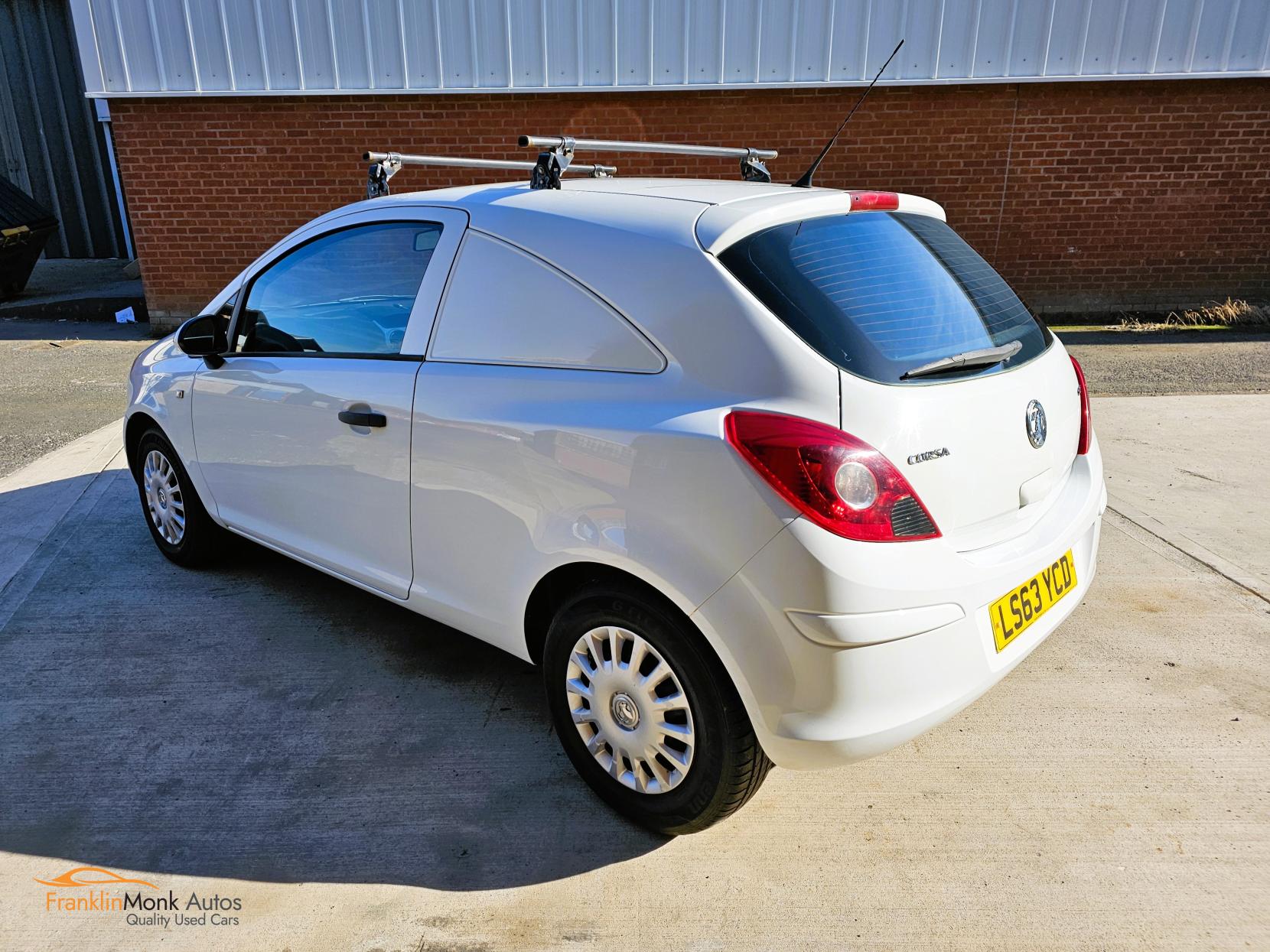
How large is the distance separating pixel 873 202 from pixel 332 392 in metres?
1.86

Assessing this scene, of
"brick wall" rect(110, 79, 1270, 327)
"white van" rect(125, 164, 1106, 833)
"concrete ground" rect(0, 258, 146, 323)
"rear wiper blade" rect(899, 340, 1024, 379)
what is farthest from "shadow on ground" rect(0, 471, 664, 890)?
"concrete ground" rect(0, 258, 146, 323)

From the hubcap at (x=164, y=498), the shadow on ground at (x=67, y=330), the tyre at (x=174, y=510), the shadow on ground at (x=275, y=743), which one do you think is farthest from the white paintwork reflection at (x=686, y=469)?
the shadow on ground at (x=67, y=330)

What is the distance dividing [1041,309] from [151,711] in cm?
955

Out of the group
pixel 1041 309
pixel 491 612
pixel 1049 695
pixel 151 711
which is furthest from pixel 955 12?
pixel 151 711

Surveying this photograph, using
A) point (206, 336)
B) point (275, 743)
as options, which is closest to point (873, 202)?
point (275, 743)

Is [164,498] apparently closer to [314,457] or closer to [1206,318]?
[314,457]

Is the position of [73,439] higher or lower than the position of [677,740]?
lower

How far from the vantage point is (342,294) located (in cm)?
324

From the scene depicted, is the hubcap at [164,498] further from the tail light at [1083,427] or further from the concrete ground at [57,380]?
the tail light at [1083,427]

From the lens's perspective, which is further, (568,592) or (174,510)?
(174,510)

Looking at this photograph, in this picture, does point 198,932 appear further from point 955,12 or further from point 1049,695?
point 955,12

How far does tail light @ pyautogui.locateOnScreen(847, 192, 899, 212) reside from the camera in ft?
8.78

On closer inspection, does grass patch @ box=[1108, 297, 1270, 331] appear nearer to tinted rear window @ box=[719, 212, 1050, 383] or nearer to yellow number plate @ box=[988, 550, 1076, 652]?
tinted rear window @ box=[719, 212, 1050, 383]

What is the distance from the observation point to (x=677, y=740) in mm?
2379
